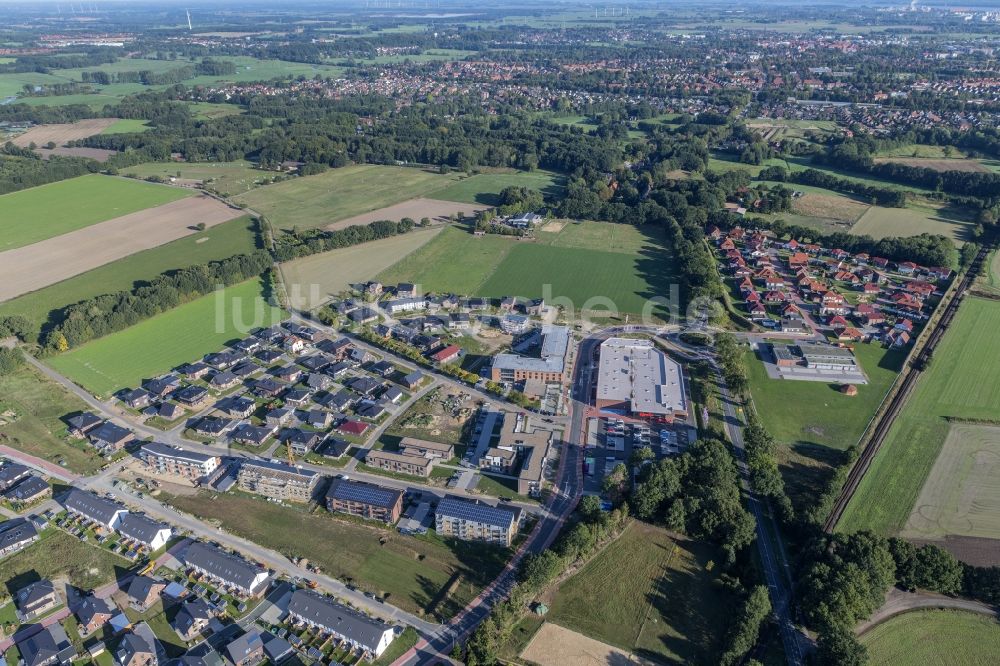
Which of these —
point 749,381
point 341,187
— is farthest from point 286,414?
point 341,187

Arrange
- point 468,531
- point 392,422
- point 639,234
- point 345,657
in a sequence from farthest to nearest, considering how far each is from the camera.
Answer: point 639,234, point 392,422, point 468,531, point 345,657

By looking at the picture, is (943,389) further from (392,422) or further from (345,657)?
(345,657)

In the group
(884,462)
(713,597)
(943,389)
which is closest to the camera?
(713,597)

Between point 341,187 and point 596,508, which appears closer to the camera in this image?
point 596,508

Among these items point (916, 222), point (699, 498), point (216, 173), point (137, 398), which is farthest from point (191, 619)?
point (216, 173)

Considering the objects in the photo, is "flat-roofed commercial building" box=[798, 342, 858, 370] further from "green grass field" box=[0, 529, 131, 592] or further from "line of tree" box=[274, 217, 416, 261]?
"green grass field" box=[0, 529, 131, 592]

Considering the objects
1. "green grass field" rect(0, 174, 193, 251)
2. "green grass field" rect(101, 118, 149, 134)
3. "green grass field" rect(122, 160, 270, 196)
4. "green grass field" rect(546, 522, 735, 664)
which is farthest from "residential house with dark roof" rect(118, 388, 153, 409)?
"green grass field" rect(101, 118, 149, 134)

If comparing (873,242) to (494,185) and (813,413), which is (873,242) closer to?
(813,413)
